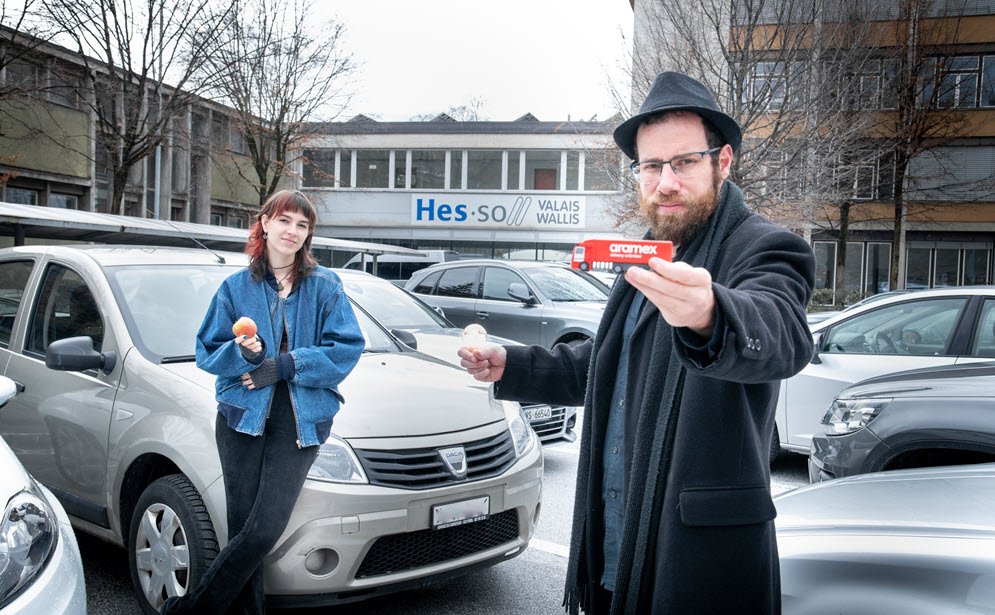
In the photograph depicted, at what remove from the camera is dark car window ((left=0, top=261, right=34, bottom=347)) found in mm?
4176

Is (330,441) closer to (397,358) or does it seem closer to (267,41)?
(397,358)

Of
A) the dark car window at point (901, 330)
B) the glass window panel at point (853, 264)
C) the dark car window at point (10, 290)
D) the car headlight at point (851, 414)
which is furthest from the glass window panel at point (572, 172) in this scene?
the dark car window at point (10, 290)

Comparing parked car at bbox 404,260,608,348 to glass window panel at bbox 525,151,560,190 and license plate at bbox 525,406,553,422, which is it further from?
glass window panel at bbox 525,151,560,190

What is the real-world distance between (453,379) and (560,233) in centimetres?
2722

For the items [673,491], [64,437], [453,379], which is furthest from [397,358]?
[673,491]

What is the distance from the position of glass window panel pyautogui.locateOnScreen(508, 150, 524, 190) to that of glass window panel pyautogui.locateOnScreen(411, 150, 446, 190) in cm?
290

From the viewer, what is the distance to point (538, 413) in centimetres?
584

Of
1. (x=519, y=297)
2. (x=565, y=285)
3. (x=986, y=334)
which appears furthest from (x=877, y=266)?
(x=986, y=334)

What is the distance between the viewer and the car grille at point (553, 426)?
19.5 feet

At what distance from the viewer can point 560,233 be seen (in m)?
30.6

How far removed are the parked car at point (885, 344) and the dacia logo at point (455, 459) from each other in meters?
3.00

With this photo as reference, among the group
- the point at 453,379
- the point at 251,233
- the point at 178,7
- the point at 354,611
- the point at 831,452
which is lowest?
the point at 354,611

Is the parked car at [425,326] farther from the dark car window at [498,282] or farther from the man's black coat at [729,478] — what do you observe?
the man's black coat at [729,478]

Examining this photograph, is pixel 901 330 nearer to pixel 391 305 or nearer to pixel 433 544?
pixel 391 305
